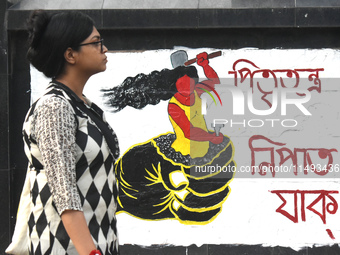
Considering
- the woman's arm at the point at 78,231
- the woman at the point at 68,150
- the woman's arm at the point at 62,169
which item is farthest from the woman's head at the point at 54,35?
the woman's arm at the point at 78,231

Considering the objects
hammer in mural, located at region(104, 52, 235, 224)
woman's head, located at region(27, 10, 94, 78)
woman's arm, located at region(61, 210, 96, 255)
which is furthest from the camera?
hammer in mural, located at region(104, 52, 235, 224)

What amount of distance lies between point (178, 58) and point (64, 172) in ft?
14.2

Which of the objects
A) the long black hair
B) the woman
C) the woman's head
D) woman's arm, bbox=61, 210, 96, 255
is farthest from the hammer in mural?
woman's arm, bbox=61, 210, 96, 255

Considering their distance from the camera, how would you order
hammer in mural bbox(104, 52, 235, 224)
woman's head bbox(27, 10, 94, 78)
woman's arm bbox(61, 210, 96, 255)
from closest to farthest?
woman's arm bbox(61, 210, 96, 255) → woman's head bbox(27, 10, 94, 78) → hammer in mural bbox(104, 52, 235, 224)

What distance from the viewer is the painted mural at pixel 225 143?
605 centimetres

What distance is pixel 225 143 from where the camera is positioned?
20.1ft

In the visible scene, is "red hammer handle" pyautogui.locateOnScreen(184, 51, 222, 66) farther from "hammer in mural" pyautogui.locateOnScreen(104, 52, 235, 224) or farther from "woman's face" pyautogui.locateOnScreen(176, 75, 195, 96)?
"woman's face" pyautogui.locateOnScreen(176, 75, 195, 96)

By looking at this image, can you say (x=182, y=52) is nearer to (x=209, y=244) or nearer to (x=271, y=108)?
(x=271, y=108)

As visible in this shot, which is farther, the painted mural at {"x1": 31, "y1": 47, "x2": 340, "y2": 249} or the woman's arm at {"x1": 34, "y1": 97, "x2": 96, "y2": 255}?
the painted mural at {"x1": 31, "y1": 47, "x2": 340, "y2": 249}

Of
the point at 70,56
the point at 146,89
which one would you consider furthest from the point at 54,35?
the point at 146,89

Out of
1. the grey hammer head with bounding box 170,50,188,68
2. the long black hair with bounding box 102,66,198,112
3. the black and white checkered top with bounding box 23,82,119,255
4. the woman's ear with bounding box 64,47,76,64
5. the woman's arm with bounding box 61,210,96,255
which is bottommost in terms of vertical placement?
the woman's arm with bounding box 61,210,96,255

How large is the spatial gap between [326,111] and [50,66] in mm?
4493

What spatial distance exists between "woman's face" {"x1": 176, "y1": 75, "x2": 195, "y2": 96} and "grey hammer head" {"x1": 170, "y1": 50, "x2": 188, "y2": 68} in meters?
0.16

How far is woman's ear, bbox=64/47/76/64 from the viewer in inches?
84.1
